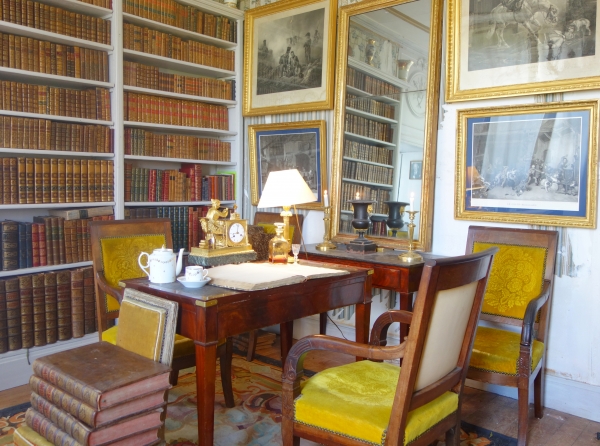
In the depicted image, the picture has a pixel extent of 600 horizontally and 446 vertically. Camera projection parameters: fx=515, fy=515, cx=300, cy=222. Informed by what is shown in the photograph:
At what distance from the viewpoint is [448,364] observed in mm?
1860

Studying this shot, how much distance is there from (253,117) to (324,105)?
0.84 metres

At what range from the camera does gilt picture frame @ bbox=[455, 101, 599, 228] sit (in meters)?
2.96

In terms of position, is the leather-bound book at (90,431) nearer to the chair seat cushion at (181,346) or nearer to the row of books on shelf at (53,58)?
the chair seat cushion at (181,346)

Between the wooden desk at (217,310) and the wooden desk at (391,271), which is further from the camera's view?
the wooden desk at (391,271)

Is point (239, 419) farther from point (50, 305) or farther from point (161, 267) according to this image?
point (50, 305)

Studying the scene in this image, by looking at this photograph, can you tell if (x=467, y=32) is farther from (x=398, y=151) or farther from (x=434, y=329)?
(x=434, y=329)

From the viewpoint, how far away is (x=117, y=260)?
2887 mm

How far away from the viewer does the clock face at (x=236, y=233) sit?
2709 mm

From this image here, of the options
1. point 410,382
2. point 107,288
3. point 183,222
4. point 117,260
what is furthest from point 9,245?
point 410,382

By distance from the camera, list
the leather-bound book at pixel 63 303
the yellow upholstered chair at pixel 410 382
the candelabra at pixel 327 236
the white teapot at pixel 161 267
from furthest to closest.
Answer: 1. the candelabra at pixel 327 236
2. the leather-bound book at pixel 63 303
3. the white teapot at pixel 161 267
4. the yellow upholstered chair at pixel 410 382

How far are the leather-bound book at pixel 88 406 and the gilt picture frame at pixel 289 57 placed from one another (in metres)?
2.81

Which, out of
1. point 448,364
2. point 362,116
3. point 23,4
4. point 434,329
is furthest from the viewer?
point 362,116

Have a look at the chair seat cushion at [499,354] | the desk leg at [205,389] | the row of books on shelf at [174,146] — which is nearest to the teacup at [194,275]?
the desk leg at [205,389]

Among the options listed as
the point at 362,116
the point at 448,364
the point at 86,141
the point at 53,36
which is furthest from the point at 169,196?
the point at 448,364
